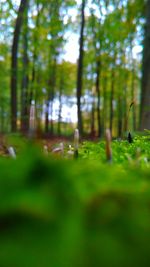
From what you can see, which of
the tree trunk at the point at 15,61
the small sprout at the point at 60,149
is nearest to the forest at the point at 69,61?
the tree trunk at the point at 15,61

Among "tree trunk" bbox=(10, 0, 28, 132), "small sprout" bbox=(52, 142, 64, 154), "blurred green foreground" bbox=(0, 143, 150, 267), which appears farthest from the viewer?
"tree trunk" bbox=(10, 0, 28, 132)

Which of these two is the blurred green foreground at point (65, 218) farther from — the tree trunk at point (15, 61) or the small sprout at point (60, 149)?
the tree trunk at point (15, 61)

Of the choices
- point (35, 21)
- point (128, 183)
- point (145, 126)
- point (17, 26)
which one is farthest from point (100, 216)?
point (35, 21)

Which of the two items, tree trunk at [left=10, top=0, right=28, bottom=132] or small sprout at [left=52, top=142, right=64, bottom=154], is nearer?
small sprout at [left=52, top=142, right=64, bottom=154]

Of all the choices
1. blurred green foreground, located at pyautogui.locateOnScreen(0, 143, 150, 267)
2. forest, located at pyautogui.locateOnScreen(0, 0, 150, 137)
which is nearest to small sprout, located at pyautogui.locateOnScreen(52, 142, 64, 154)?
blurred green foreground, located at pyautogui.locateOnScreen(0, 143, 150, 267)

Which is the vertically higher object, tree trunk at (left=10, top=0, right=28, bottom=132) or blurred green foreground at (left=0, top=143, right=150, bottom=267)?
tree trunk at (left=10, top=0, right=28, bottom=132)

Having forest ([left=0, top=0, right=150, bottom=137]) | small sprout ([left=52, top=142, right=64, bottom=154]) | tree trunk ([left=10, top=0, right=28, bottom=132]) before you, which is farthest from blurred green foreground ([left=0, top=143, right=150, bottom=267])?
tree trunk ([left=10, top=0, right=28, bottom=132])

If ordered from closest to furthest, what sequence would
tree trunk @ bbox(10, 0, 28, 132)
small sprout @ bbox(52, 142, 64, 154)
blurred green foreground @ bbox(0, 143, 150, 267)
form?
1. blurred green foreground @ bbox(0, 143, 150, 267)
2. small sprout @ bbox(52, 142, 64, 154)
3. tree trunk @ bbox(10, 0, 28, 132)

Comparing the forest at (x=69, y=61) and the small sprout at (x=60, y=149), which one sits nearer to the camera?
the small sprout at (x=60, y=149)

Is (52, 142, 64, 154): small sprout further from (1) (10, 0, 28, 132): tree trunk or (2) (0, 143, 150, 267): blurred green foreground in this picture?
(1) (10, 0, 28, 132): tree trunk
